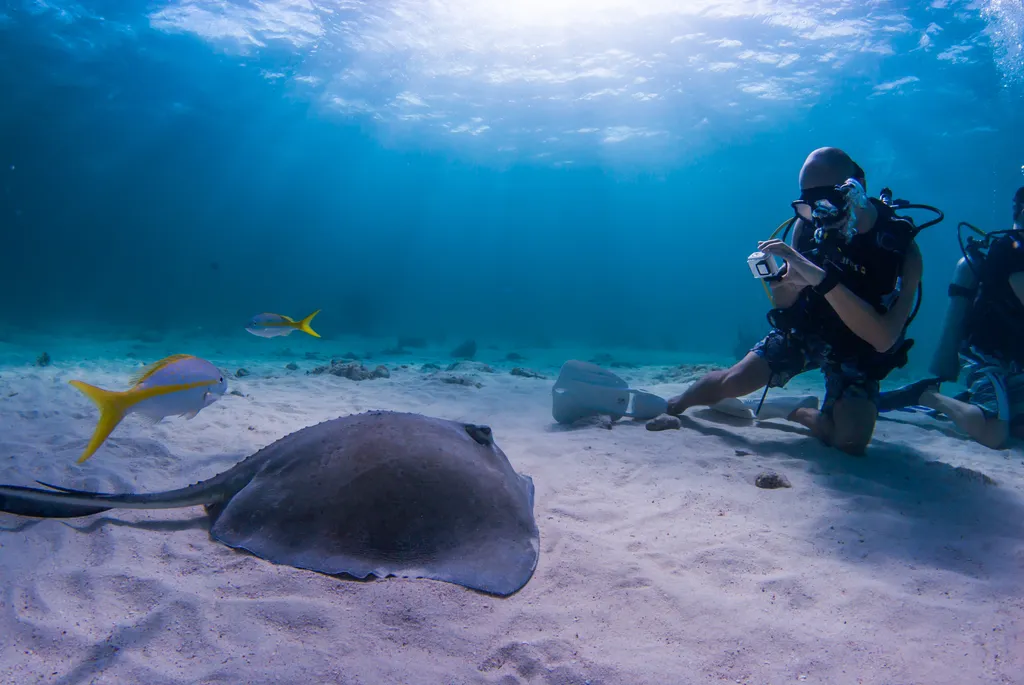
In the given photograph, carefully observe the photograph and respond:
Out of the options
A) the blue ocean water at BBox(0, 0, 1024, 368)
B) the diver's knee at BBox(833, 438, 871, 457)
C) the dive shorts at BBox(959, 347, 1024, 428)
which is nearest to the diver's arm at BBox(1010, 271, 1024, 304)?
the dive shorts at BBox(959, 347, 1024, 428)

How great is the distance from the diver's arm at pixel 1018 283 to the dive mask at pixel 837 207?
2.81 m

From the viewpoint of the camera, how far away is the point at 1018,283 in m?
5.25

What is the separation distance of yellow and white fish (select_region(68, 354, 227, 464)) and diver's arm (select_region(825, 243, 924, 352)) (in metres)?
4.66

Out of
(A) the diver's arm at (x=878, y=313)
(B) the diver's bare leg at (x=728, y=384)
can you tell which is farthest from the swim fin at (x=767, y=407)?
(A) the diver's arm at (x=878, y=313)

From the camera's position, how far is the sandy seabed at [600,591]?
186 cm

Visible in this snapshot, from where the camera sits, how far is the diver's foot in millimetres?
5977

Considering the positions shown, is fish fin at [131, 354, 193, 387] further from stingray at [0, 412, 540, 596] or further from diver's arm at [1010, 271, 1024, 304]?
diver's arm at [1010, 271, 1024, 304]

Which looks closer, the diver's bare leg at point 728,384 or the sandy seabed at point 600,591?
the sandy seabed at point 600,591

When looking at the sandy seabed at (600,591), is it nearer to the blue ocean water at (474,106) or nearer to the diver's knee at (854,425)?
the diver's knee at (854,425)

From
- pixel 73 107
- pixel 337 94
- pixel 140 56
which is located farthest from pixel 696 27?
pixel 73 107

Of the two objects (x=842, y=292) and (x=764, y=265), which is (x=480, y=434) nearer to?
(x=764, y=265)

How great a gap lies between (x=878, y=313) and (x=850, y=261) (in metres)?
0.50

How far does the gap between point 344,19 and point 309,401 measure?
824 inches

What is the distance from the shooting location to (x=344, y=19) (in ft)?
68.9
